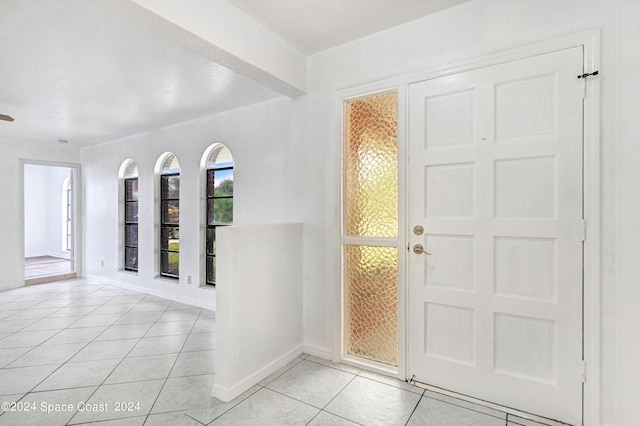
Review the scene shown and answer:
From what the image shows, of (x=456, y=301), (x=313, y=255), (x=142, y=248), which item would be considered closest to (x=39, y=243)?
(x=142, y=248)

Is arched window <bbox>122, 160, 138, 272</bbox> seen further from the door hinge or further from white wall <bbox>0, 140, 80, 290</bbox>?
the door hinge

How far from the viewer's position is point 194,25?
1.87m

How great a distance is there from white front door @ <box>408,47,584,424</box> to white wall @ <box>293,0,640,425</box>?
13 centimetres

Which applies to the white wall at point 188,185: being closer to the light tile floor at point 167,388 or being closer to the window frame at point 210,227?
the window frame at point 210,227

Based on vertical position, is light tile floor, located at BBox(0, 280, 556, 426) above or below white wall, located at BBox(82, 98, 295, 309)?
below

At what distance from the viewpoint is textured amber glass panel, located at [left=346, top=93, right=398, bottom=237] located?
8.07 ft

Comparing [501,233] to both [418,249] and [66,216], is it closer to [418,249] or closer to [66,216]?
[418,249]

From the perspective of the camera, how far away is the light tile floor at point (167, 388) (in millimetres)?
1937

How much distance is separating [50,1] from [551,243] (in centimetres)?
345

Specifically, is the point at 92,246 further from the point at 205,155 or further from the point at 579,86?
the point at 579,86

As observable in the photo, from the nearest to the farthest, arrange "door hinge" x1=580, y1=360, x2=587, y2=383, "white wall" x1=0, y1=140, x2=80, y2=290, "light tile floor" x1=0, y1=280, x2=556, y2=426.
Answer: "door hinge" x1=580, y1=360, x2=587, y2=383
"light tile floor" x1=0, y1=280, x2=556, y2=426
"white wall" x1=0, y1=140, x2=80, y2=290

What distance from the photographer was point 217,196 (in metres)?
4.43

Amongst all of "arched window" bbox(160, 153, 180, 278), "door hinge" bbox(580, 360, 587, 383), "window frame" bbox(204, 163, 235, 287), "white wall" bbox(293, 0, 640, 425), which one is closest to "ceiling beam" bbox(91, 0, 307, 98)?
"white wall" bbox(293, 0, 640, 425)

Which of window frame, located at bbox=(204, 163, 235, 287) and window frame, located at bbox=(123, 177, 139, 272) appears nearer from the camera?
window frame, located at bbox=(204, 163, 235, 287)
